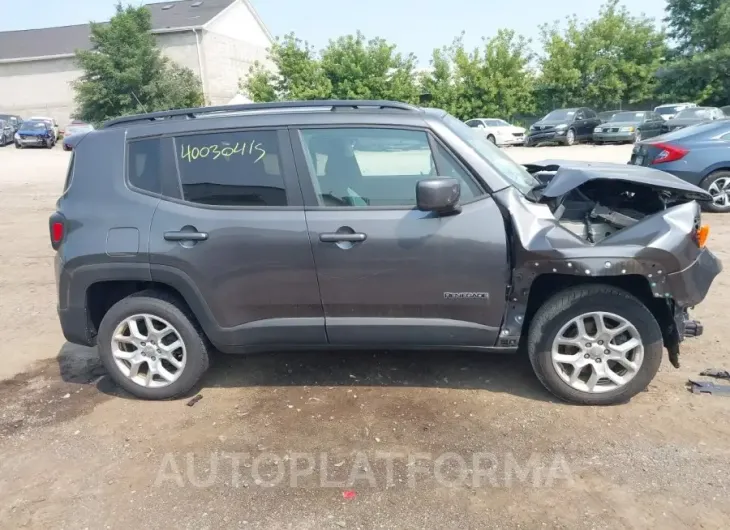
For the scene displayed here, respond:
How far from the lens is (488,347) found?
3799 millimetres

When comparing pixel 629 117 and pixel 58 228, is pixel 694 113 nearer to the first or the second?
pixel 629 117

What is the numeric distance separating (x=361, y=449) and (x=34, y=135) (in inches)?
1418

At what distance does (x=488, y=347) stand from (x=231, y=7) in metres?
44.8

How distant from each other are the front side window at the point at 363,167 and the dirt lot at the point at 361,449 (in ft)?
4.31

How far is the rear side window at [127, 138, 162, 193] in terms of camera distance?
13.0 ft

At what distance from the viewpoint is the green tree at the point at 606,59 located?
3394cm

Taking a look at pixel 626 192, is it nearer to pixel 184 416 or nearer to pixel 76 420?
pixel 184 416

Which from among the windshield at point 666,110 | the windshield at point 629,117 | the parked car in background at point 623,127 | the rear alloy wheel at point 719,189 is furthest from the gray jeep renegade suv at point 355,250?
the windshield at point 666,110

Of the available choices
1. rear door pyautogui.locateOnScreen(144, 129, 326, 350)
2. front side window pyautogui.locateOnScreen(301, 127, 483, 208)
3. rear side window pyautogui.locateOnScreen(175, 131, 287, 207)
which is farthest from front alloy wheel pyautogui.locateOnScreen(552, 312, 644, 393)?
rear side window pyautogui.locateOnScreen(175, 131, 287, 207)

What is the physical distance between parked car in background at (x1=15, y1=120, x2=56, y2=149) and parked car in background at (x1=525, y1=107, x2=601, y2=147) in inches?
1016

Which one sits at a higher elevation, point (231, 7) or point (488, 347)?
point (231, 7)

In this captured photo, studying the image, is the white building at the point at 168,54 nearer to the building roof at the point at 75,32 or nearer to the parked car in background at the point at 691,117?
the building roof at the point at 75,32

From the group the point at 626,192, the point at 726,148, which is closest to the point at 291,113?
the point at 626,192

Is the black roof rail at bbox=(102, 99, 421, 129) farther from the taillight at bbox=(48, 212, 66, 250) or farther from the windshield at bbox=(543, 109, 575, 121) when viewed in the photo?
the windshield at bbox=(543, 109, 575, 121)
